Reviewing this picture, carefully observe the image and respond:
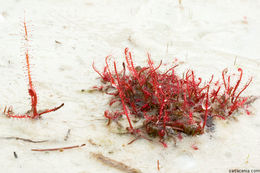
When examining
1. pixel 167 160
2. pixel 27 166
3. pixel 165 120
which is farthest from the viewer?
pixel 165 120

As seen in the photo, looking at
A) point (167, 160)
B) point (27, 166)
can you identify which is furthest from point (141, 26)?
point (27, 166)

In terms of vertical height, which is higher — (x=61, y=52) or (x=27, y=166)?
(x=61, y=52)

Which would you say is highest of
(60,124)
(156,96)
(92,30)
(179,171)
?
(92,30)

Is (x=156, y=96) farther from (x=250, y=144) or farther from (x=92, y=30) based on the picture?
(x=92, y=30)

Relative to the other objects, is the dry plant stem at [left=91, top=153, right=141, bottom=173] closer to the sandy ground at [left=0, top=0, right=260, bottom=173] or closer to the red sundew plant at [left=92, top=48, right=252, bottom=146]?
the sandy ground at [left=0, top=0, right=260, bottom=173]

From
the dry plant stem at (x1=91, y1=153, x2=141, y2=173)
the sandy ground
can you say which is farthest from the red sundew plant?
the dry plant stem at (x1=91, y1=153, x2=141, y2=173)

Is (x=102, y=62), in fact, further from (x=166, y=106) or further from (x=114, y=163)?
(x=114, y=163)
